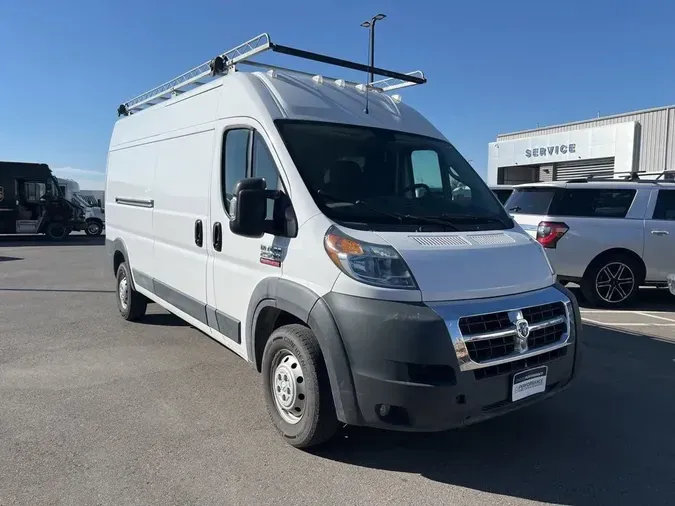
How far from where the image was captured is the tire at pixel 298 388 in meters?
3.53

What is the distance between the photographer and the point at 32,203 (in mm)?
23000

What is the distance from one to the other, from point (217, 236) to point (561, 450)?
300cm

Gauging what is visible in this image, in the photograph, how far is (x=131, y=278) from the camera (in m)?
6.97

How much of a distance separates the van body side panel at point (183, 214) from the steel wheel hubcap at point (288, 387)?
1.34 metres

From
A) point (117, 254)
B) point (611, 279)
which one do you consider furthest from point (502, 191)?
point (117, 254)

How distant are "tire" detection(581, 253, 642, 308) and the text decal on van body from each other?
6296mm

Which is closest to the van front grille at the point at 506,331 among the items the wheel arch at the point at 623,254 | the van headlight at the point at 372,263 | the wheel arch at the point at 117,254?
the van headlight at the point at 372,263

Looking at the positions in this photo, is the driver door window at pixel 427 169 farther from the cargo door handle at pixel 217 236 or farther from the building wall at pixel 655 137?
the building wall at pixel 655 137

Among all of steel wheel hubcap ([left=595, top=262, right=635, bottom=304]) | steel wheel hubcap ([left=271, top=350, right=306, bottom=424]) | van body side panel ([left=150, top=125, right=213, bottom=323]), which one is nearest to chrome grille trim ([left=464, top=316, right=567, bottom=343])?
steel wheel hubcap ([left=271, top=350, right=306, bottom=424])

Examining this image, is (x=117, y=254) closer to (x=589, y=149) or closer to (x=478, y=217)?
(x=478, y=217)

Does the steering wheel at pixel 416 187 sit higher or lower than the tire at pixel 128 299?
higher

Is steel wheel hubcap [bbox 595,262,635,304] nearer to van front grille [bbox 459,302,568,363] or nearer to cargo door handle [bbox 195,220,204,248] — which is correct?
van front grille [bbox 459,302,568,363]

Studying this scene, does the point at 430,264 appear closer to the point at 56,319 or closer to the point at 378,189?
the point at 378,189

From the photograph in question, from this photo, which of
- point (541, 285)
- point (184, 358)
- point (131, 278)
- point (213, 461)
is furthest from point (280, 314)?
point (131, 278)
